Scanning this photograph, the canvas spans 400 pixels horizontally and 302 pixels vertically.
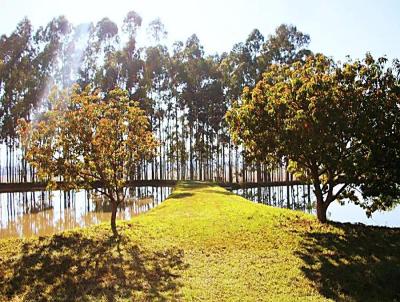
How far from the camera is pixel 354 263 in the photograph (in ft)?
37.0

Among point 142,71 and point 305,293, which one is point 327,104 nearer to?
point 305,293

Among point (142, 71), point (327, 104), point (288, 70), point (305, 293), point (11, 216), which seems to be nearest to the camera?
point (305, 293)

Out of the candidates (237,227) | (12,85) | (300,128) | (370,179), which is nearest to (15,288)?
(237,227)

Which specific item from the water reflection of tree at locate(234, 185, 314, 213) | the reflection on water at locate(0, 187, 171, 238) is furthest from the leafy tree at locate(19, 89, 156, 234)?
the water reflection of tree at locate(234, 185, 314, 213)

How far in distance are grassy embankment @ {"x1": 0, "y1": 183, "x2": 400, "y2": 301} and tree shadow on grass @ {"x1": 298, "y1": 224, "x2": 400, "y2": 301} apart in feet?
0.08

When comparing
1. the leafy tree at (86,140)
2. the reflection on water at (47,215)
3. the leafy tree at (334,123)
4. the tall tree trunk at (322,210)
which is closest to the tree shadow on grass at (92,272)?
the leafy tree at (86,140)

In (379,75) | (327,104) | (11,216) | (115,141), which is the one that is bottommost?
(11,216)

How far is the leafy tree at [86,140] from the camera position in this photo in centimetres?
1373

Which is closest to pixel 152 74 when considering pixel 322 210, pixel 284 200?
pixel 284 200

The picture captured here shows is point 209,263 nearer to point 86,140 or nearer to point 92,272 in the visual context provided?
point 92,272

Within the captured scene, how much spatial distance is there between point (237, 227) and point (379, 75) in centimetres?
711

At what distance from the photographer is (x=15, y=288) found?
961cm

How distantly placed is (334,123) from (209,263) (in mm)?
5927

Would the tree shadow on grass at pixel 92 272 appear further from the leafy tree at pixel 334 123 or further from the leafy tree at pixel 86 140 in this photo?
the leafy tree at pixel 334 123
